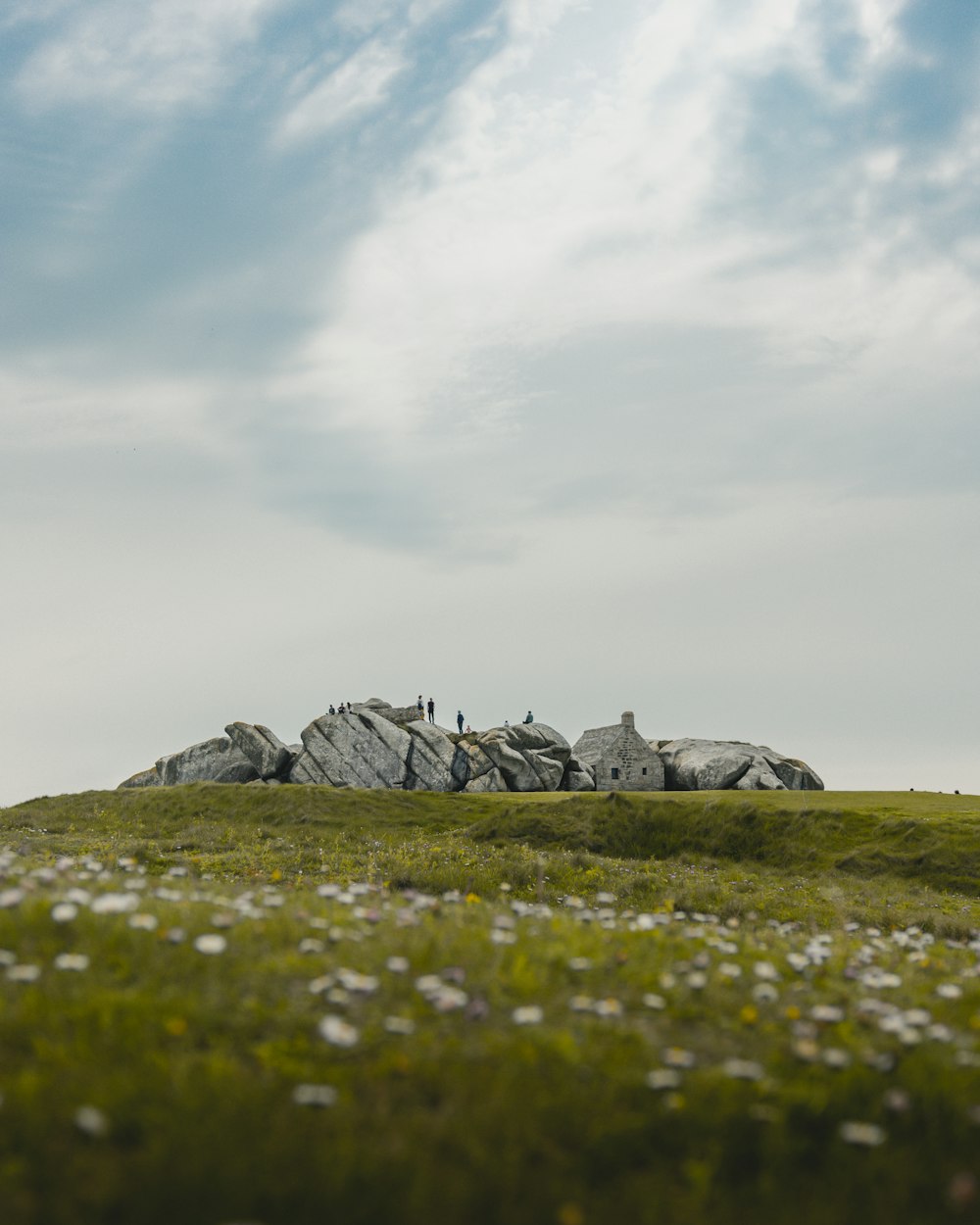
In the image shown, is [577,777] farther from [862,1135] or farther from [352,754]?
[862,1135]

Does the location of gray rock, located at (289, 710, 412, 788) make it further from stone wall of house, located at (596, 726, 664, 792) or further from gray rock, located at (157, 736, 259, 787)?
stone wall of house, located at (596, 726, 664, 792)

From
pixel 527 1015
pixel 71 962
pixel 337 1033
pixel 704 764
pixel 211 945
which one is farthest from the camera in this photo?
pixel 704 764

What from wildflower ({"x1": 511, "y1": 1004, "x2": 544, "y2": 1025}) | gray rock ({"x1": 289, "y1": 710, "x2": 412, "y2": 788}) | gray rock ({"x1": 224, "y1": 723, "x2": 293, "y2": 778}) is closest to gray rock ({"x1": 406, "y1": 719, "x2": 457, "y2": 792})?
gray rock ({"x1": 289, "y1": 710, "x2": 412, "y2": 788})

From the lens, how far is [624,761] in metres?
79.9

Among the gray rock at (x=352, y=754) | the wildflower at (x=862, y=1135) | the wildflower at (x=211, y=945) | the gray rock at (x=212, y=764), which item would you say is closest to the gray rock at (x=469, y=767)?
the gray rock at (x=352, y=754)

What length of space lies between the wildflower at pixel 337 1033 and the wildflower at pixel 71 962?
2099 millimetres

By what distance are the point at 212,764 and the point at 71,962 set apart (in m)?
68.6

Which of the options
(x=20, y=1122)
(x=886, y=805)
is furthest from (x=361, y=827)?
(x=20, y=1122)

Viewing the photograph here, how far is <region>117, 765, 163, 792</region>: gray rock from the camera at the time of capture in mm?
76625

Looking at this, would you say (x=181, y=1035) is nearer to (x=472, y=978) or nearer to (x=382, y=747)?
(x=472, y=978)

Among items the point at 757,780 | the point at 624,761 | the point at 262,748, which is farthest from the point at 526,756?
the point at 262,748

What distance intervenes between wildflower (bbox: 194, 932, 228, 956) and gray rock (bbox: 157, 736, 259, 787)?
6659 cm

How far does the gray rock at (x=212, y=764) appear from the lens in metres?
72.9

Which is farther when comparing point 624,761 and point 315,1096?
point 624,761
